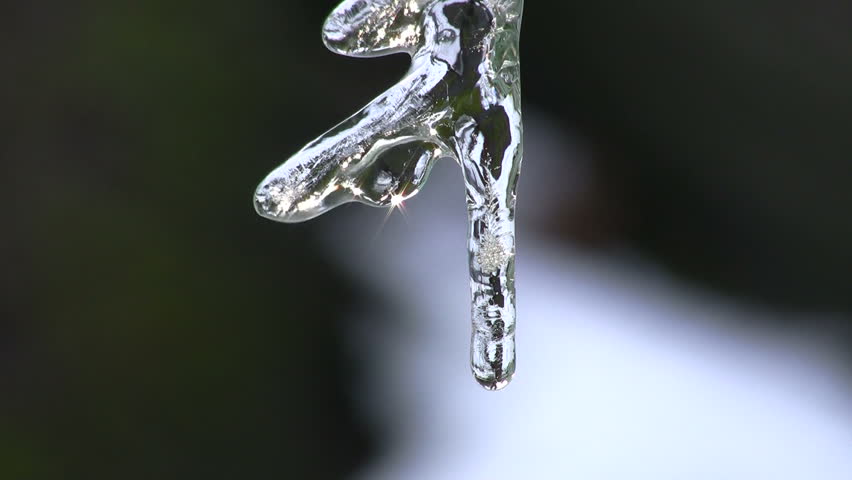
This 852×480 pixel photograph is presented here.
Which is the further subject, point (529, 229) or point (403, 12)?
point (529, 229)

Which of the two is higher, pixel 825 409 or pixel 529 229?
pixel 529 229

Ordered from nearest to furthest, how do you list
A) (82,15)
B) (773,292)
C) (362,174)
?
(362,174) < (82,15) < (773,292)

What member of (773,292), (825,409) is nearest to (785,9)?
(773,292)

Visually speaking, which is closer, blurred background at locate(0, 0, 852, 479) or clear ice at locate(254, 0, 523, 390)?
clear ice at locate(254, 0, 523, 390)

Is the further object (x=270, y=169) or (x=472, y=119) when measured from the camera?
(x=270, y=169)

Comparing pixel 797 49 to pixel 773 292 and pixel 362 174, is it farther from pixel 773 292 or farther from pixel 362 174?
pixel 362 174

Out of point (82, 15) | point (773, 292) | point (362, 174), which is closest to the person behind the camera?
point (362, 174)

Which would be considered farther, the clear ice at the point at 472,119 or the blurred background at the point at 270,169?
the blurred background at the point at 270,169

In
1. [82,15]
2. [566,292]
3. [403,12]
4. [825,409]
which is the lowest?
[825,409]
